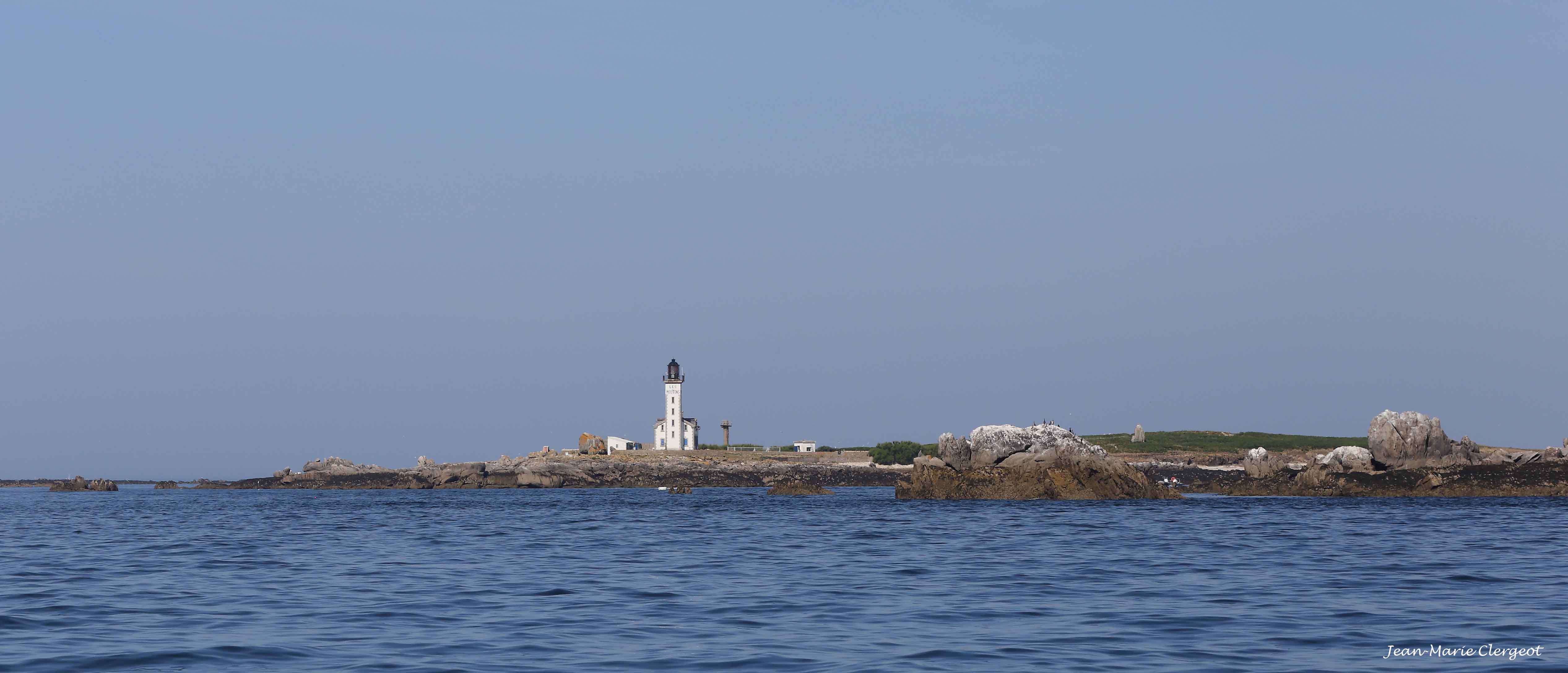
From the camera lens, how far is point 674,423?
150 metres

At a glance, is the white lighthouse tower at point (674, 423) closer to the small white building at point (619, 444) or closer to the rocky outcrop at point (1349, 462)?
the small white building at point (619, 444)

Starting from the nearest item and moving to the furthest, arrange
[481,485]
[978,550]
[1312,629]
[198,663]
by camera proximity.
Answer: [198,663] → [1312,629] → [978,550] → [481,485]

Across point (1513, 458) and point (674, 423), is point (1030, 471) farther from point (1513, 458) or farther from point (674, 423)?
point (674, 423)

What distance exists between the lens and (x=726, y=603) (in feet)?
70.5

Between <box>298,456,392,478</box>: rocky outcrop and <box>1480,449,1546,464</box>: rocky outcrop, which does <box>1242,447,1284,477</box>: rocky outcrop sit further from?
<box>298,456,392,478</box>: rocky outcrop

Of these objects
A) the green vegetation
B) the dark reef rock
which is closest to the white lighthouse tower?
the green vegetation

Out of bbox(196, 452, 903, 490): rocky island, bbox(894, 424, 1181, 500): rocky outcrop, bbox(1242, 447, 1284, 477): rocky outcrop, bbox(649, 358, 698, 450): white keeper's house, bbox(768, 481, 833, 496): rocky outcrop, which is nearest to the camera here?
bbox(894, 424, 1181, 500): rocky outcrop

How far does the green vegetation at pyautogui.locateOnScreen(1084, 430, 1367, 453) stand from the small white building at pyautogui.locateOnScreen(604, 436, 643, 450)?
185 ft

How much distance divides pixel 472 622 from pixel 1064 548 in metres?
18.5

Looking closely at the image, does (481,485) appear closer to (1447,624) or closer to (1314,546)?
(1314,546)

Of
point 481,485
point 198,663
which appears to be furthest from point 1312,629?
point 481,485

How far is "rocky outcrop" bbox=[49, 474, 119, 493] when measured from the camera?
125625mm

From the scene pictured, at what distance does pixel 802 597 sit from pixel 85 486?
127456 millimetres

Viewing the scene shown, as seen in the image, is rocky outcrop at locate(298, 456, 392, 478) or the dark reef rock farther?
rocky outcrop at locate(298, 456, 392, 478)
